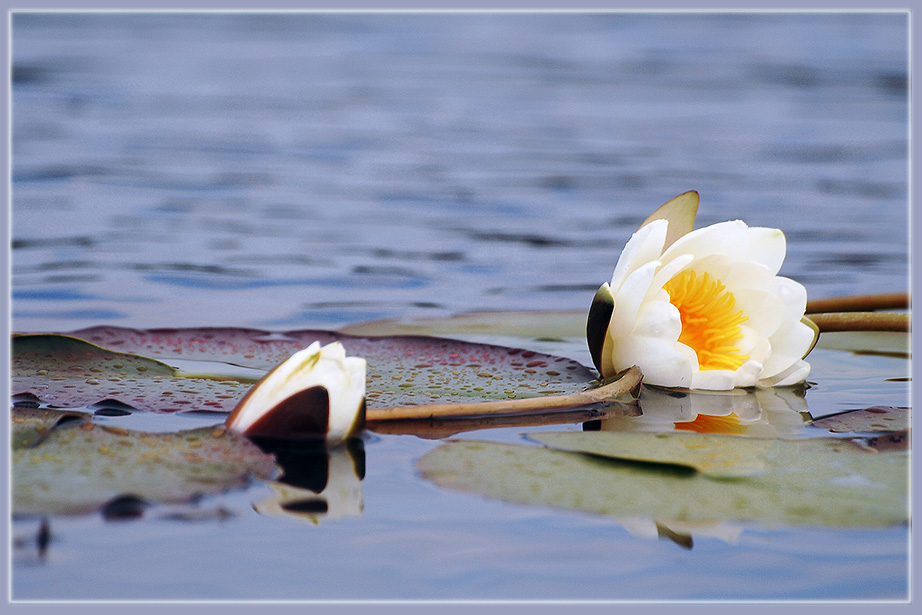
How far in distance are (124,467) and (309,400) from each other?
0.31 meters

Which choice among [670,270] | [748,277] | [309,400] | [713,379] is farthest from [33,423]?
[748,277]

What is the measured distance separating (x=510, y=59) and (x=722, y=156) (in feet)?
17.9

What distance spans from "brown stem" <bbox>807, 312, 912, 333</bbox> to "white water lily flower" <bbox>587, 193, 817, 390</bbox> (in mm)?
300

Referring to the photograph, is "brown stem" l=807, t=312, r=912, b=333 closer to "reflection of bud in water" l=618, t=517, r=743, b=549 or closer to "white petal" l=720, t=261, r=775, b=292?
"white petal" l=720, t=261, r=775, b=292

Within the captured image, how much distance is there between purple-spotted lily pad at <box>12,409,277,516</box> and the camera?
4.55 feet

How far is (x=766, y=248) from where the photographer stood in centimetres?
204

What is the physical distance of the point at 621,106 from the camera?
8422 millimetres

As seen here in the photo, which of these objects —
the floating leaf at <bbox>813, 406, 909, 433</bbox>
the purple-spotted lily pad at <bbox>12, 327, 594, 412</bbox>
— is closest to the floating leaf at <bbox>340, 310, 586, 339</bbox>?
the purple-spotted lily pad at <bbox>12, 327, 594, 412</bbox>

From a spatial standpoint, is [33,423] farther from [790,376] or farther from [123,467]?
[790,376]

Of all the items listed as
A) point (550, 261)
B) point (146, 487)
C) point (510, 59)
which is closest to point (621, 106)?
point (510, 59)

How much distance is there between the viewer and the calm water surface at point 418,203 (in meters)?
1.35

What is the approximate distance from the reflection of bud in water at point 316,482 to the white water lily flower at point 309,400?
0.03 metres

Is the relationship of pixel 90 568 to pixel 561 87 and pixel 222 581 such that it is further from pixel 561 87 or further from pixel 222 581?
pixel 561 87

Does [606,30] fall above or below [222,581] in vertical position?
above
